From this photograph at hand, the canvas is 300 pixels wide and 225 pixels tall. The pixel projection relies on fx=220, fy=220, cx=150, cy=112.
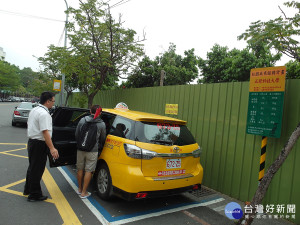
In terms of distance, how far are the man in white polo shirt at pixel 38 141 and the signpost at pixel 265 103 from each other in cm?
360

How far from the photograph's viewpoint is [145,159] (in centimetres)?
347

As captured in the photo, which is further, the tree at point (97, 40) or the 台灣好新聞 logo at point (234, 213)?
the tree at point (97, 40)

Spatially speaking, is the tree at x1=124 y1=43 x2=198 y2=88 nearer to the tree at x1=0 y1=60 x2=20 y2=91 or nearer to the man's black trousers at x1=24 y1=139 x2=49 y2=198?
the man's black trousers at x1=24 y1=139 x2=49 y2=198

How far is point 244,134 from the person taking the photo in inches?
180

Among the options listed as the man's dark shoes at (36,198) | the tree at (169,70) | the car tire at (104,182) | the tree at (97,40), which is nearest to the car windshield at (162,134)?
the car tire at (104,182)

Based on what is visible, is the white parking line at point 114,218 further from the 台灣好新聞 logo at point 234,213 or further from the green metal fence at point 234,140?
the green metal fence at point 234,140

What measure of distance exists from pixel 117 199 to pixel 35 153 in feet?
5.49

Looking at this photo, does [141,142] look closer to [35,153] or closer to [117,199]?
[117,199]

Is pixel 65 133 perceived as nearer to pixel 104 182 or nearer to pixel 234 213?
pixel 104 182

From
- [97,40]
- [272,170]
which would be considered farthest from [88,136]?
[97,40]

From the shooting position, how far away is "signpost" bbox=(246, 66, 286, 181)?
3781 millimetres

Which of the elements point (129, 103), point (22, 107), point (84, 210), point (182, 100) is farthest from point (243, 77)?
point (84, 210)

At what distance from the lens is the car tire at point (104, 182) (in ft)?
12.6

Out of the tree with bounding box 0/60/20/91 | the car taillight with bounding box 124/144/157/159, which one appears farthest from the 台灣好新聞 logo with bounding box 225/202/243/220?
the tree with bounding box 0/60/20/91
